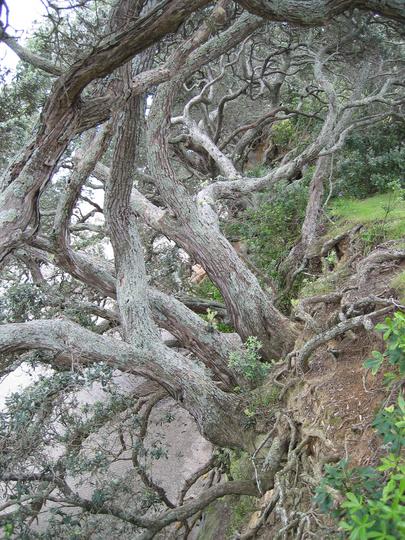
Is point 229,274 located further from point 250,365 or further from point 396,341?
point 396,341

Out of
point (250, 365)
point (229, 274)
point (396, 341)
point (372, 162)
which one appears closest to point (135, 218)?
point (229, 274)

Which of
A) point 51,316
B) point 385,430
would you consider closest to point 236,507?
point 51,316

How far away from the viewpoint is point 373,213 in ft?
27.2

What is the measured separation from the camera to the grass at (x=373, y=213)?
7316 millimetres

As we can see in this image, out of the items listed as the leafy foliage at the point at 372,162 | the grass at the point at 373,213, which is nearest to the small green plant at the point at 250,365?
the grass at the point at 373,213

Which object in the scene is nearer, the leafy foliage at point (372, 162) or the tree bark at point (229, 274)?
the tree bark at point (229, 274)

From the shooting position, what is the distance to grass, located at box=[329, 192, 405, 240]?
7.32 m

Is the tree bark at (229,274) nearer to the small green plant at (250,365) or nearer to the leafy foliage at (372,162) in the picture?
the small green plant at (250,365)

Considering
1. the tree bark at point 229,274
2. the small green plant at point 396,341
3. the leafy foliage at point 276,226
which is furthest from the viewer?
the leafy foliage at point 276,226

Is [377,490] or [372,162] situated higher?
[372,162]

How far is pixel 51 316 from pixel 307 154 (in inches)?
175

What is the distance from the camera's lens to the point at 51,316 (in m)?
6.89

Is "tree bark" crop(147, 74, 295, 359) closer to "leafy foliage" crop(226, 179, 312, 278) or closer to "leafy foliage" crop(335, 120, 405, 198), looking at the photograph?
"leafy foliage" crop(226, 179, 312, 278)

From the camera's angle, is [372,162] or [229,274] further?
[372,162]
